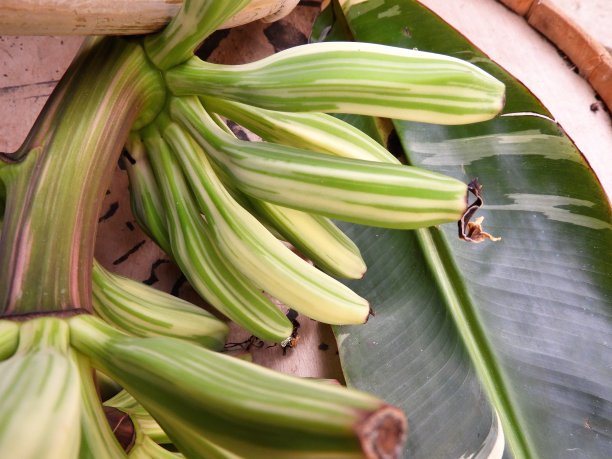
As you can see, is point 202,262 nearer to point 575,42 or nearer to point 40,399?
point 40,399

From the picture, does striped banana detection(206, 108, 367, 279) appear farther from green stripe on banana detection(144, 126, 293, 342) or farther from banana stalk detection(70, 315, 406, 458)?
banana stalk detection(70, 315, 406, 458)

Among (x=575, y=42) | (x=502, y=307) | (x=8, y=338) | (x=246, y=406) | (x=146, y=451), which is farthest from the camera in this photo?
(x=575, y=42)

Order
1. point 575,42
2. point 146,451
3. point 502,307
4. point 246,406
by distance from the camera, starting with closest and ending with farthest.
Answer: point 246,406 → point 146,451 → point 502,307 → point 575,42

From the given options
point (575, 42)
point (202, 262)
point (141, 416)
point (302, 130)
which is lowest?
point (141, 416)

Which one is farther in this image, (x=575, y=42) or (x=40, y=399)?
(x=575, y=42)

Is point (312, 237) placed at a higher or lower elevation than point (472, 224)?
lower

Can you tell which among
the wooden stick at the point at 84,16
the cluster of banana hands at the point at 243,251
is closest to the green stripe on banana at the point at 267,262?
the cluster of banana hands at the point at 243,251

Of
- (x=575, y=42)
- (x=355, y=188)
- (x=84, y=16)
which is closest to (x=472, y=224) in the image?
(x=355, y=188)
